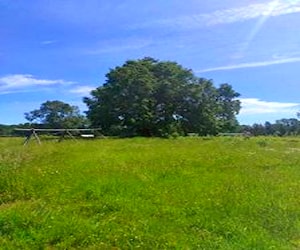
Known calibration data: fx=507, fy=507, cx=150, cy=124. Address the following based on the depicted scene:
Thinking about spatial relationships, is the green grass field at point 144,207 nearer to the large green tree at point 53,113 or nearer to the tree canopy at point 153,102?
the tree canopy at point 153,102

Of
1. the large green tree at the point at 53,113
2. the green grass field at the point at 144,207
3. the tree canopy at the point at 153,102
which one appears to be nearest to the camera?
the green grass field at the point at 144,207

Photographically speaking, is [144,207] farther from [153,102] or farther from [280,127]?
[280,127]

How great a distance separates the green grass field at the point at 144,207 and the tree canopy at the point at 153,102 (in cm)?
4261

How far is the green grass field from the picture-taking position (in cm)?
765

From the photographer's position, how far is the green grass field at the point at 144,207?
7.65 m

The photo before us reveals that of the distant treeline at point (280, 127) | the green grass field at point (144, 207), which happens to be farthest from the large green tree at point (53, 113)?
the green grass field at point (144, 207)

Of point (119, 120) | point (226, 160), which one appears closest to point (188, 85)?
point (119, 120)

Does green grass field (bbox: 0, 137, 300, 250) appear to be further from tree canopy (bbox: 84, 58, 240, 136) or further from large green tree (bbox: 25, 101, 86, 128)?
large green tree (bbox: 25, 101, 86, 128)

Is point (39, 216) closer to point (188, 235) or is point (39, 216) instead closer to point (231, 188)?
point (188, 235)

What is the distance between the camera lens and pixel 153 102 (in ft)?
196

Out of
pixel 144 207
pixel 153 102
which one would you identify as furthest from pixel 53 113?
pixel 144 207

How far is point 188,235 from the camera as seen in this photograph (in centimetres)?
788

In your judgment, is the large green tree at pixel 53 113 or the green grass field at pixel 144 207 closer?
the green grass field at pixel 144 207

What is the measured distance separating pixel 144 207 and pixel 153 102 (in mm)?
50297
